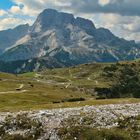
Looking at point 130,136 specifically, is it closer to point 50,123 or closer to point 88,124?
point 88,124

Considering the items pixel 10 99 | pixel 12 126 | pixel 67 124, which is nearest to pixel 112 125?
pixel 67 124

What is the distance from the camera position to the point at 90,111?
5128 cm

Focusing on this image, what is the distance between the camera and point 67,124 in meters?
45.2

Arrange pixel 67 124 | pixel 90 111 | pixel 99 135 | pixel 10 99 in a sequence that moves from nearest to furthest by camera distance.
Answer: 1. pixel 99 135
2. pixel 67 124
3. pixel 90 111
4. pixel 10 99

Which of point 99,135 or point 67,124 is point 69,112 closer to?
point 67,124

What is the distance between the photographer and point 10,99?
168625 millimetres

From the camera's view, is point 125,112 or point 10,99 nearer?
point 125,112

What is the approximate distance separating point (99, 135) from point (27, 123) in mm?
9429

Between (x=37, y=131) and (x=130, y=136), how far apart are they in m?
10.5

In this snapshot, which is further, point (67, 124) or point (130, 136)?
point (67, 124)

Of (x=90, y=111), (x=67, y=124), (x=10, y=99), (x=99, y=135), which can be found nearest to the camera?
(x=99, y=135)

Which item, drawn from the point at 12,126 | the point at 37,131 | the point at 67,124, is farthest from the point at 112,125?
the point at 12,126

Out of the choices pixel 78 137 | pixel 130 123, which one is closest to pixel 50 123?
pixel 78 137

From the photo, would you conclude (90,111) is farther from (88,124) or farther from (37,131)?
(37,131)
